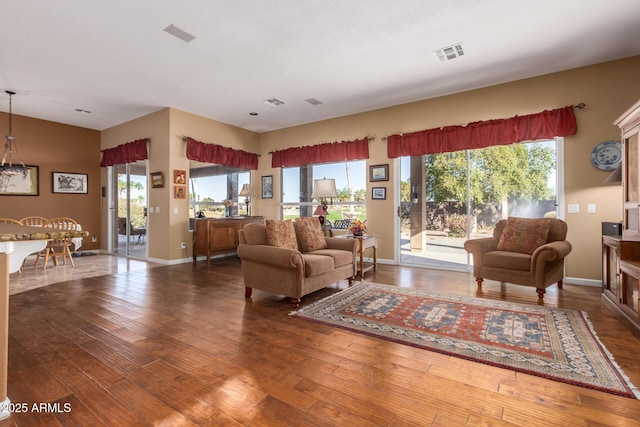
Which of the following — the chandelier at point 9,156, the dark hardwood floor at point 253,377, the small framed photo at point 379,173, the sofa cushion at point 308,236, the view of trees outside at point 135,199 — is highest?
the chandelier at point 9,156

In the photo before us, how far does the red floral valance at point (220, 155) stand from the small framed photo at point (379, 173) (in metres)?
→ 2.88

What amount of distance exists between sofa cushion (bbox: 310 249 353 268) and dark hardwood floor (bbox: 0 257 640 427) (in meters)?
0.94

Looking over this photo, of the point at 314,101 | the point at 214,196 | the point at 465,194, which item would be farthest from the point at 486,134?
the point at 214,196

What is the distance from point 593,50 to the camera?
3.70 meters

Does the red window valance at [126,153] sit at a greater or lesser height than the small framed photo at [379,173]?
greater

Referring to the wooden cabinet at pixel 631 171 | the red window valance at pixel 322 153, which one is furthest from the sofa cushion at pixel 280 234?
the wooden cabinet at pixel 631 171

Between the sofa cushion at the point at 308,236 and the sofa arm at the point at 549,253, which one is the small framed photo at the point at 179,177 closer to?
the sofa cushion at the point at 308,236

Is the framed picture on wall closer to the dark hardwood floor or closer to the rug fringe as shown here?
the dark hardwood floor

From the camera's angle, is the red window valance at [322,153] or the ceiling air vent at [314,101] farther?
→ the red window valance at [322,153]

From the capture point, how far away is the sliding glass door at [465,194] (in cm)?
446

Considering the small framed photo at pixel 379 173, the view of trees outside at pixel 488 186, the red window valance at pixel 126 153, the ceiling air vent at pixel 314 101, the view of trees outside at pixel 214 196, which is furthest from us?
the view of trees outside at pixel 214 196

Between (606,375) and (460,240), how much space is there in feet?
11.1

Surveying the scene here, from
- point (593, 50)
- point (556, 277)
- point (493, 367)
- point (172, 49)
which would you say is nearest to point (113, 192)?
point (172, 49)

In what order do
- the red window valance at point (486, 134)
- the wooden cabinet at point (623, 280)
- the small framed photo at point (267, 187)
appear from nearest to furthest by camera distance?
the wooden cabinet at point (623, 280) < the red window valance at point (486, 134) < the small framed photo at point (267, 187)
